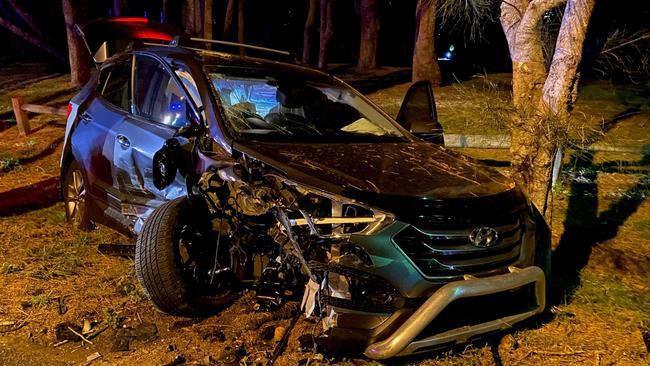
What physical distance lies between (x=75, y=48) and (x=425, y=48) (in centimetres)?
945

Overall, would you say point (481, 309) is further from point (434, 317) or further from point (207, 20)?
point (207, 20)

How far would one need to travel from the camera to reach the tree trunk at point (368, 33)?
20816 millimetres

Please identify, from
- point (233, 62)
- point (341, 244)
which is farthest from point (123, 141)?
point (341, 244)

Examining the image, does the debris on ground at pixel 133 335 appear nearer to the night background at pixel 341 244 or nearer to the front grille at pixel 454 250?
the night background at pixel 341 244

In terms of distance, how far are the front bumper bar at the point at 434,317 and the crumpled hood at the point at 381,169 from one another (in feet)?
1.69

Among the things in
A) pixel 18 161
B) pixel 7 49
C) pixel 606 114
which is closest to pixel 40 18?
pixel 7 49

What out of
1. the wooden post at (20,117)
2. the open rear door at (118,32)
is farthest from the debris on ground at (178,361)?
the wooden post at (20,117)

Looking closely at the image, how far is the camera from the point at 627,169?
27.6ft

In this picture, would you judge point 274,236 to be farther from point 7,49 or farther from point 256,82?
point 7,49

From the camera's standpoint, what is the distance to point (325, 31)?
1972 centimetres

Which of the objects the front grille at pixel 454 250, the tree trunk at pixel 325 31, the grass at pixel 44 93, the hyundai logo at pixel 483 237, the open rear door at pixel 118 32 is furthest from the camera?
the tree trunk at pixel 325 31

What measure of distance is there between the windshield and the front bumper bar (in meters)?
1.59

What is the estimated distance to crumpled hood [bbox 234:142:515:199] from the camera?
324 cm

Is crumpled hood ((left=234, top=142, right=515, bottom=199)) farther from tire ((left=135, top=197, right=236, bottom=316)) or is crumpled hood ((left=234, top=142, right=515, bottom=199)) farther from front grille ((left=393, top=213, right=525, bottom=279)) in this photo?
tire ((left=135, top=197, right=236, bottom=316))
